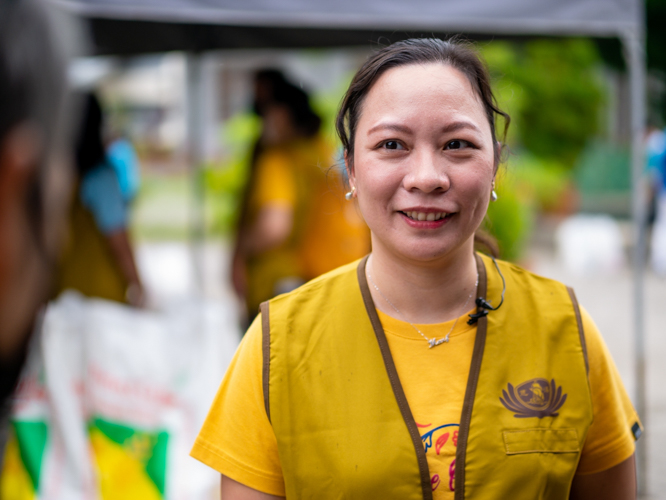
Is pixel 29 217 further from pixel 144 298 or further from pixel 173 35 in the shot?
pixel 173 35

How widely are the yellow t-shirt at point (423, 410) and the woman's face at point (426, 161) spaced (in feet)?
0.62

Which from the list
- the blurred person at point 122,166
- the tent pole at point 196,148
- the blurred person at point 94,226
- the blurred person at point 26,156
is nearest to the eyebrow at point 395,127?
the blurred person at point 26,156

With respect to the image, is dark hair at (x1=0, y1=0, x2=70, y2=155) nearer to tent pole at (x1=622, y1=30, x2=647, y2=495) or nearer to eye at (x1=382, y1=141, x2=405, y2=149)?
eye at (x1=382, y1=141, x2=405, y2=149)

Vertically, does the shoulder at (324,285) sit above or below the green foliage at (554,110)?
below

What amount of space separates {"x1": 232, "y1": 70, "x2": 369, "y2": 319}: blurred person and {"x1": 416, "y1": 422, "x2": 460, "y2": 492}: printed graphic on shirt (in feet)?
8.91

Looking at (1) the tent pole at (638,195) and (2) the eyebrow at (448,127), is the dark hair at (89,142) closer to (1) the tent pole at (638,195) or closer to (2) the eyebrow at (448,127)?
(1) the tent pole at (638,195)

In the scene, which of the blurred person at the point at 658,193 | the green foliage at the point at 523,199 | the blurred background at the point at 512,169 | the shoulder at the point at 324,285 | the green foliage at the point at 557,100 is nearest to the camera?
the shoulder at the point at 324,285

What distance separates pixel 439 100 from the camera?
1.37 m

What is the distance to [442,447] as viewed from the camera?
136 cm

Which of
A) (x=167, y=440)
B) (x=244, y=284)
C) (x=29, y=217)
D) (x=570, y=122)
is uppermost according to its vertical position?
(x=570, y=122)

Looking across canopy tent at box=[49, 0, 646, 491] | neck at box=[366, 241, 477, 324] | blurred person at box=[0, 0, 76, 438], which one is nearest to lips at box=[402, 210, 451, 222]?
neck at box=[366, 241, 477, 324]

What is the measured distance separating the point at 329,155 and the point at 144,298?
1.40 meters

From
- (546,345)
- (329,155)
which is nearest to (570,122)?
(329,155)

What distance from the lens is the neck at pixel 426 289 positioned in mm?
1464
